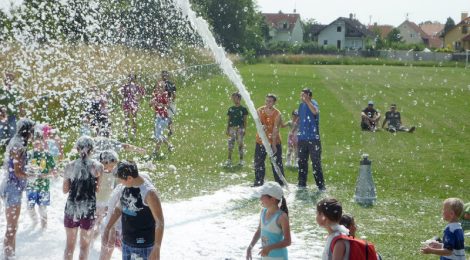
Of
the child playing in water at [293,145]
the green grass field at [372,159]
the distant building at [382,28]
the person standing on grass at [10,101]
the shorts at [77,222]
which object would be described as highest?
the distant building at [382,28]

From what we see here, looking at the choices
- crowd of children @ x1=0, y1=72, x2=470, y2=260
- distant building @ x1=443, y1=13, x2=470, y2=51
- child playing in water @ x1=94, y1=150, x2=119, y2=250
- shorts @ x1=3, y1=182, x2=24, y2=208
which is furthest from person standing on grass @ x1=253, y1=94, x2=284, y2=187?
distant building @ x1=443, y1=13, x2=470, y2=51

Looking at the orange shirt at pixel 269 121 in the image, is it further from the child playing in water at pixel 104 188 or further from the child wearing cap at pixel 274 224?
the child wearing cap at pixel 274 224

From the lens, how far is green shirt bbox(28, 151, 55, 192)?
916cm

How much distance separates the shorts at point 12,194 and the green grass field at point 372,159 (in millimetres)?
4066

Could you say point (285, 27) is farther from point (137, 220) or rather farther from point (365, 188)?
point (137, 220)

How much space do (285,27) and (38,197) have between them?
13470 centimetres

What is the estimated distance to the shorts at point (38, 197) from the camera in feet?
30.6

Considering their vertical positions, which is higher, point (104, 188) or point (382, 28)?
point (382, 28)

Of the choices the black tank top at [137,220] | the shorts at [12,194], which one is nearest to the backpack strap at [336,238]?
the black tank top at [137,220]

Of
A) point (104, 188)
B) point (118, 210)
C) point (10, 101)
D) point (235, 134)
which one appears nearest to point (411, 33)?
point (235, 134)

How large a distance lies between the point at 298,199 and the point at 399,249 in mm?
3218

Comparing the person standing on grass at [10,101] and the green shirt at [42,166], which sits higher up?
the person standing on grass at [10,101]

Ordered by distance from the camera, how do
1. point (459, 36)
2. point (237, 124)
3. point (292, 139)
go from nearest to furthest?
point (292, 139), point (237, 124), point (459, 36)

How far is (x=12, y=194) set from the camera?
7762mm
